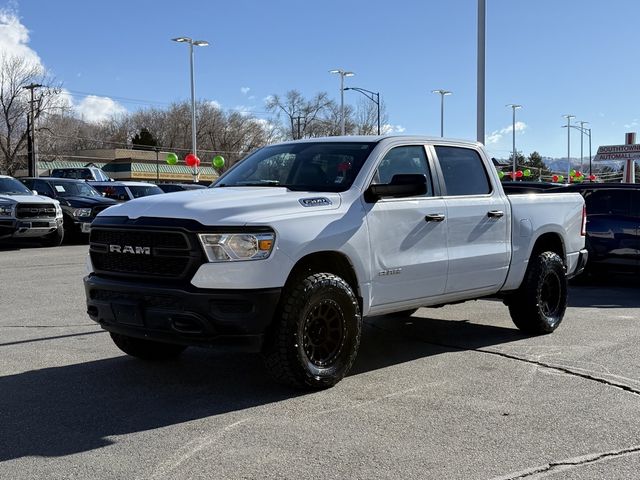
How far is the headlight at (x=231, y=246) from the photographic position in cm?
486

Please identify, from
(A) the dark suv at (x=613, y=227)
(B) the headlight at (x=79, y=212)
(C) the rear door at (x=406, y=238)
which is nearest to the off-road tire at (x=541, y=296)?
(C) the rear door at (x=406, y=238)

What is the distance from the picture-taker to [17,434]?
440 centimetres

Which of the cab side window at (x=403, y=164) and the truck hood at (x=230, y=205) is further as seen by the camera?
the cab side window at (x=403, y=164)

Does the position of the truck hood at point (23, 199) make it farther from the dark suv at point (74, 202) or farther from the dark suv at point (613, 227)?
the dark suv at point (613, 227)

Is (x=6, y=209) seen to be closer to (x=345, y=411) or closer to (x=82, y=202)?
(x=82, y=202)

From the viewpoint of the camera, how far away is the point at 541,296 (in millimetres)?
7500

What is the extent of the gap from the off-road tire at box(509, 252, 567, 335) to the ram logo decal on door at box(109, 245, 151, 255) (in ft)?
13.0

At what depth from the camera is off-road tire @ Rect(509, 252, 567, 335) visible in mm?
7340

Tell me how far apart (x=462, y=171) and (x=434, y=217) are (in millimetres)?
902

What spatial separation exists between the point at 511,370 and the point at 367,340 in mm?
1621

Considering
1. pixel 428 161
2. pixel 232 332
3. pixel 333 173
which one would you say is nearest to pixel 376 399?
pixel 232 332

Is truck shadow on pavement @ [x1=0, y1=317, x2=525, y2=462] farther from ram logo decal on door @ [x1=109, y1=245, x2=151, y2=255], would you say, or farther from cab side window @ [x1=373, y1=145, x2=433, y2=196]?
cab side window @ [x1=373, y1=145, x2=433, y2=196]

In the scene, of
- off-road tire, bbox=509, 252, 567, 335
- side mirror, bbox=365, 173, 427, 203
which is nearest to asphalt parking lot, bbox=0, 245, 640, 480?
off-road tire, bbox=509, 252, 567, 335

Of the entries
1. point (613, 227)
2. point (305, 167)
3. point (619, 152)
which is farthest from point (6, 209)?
point (619, 152)
